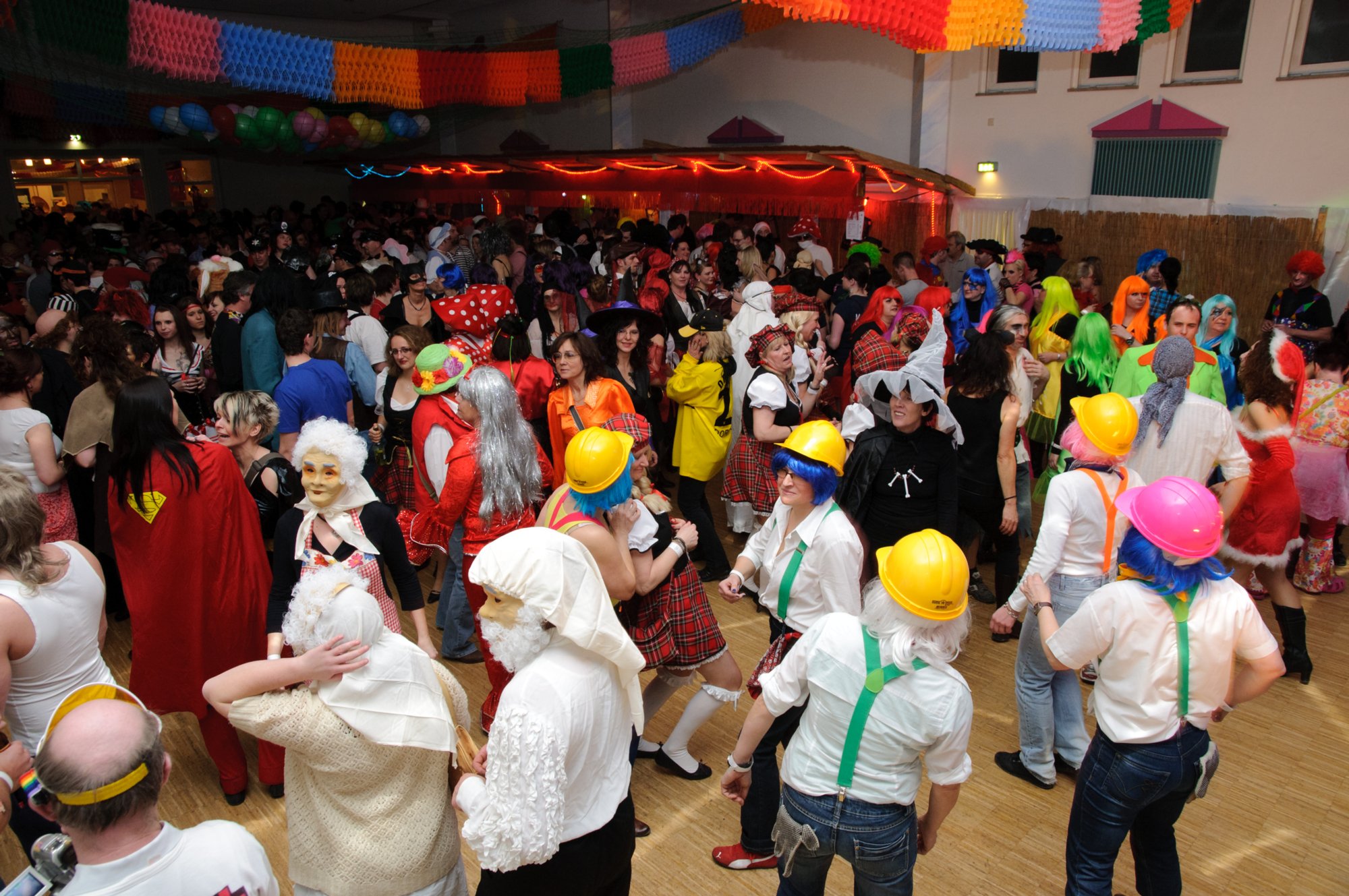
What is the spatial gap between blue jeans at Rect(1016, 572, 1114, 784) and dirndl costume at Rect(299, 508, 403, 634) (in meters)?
2.30

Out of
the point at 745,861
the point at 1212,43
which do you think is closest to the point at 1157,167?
the point at 1212,43

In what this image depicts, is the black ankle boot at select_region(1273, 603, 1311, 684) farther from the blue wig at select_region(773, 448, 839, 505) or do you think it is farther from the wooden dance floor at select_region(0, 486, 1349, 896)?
the blue wig at select_region(773, 448, 839, 505)

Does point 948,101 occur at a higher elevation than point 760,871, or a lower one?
higher

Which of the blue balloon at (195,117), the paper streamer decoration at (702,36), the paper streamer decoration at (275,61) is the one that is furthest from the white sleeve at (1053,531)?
the blue balloon at (195,117)

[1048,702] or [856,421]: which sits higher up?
[856,421]

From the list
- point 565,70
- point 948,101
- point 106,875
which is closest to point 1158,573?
point 106,875

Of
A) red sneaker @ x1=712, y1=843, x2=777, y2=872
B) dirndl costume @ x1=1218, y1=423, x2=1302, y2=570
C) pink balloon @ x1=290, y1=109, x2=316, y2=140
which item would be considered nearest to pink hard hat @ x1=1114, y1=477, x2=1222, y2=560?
red sneaker @ x1=712, y1=843, x2=777, y2=872

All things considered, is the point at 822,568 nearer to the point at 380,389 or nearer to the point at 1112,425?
the point at 1112,425

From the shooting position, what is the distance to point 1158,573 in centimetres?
212

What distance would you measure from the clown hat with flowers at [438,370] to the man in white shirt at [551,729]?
7.03ft

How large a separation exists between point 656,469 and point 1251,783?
→ 3.88m

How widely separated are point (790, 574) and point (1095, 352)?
347 cm

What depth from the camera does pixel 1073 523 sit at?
2973 mm

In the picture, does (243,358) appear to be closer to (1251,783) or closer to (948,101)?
(1251,783)
